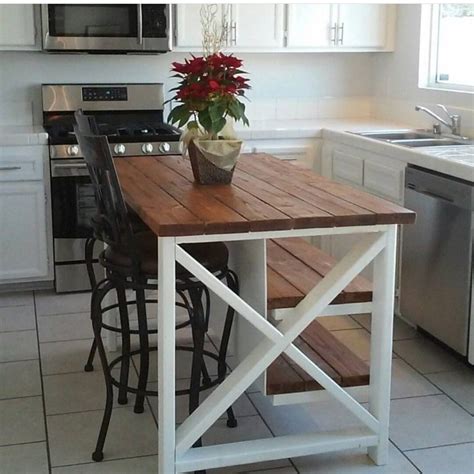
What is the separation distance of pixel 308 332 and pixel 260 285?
21.9 inches

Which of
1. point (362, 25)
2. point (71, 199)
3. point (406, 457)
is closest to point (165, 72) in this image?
point (71, 199)

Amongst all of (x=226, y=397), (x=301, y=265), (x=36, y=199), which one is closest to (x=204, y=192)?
(x=301, y=265)

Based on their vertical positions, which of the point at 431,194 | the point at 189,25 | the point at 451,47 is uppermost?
→ the point at 189,25

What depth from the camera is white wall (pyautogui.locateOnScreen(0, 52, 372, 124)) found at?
4.69 m

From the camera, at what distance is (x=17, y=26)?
170 inches

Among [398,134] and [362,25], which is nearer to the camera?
[398,134]

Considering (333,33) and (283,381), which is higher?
(333,33)

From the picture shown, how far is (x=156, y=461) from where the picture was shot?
8.54 ft

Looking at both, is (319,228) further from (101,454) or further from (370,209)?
(101,454)

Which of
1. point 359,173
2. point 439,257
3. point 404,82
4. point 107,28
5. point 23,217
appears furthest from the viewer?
point 404,82

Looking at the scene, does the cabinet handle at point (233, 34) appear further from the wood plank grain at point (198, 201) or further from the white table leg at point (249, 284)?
the white table leg at point (249, 284)

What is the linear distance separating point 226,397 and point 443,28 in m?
3.11

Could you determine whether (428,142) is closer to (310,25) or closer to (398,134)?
(398,134)

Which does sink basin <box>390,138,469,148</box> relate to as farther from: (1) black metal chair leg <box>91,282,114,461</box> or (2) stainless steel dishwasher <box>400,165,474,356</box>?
(1) black metal chair leg <box>91,282,114,461</box>
